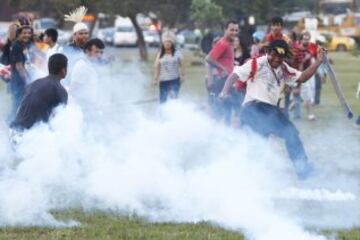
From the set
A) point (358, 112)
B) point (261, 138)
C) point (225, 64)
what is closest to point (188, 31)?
point (358, 112)

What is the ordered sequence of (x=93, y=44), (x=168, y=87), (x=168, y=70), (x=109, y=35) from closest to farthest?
(x=93, y=44), (x=168, y=70), (x=168, y=87), (x=109, y=35)

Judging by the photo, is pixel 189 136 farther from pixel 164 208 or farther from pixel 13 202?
pixel 13 202

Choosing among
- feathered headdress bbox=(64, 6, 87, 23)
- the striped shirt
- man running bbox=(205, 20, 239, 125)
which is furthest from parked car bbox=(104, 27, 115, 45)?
feathered headdress bbox=(64, 6, 87, 23)

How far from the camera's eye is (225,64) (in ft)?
46.0

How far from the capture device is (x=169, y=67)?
15.1 meters

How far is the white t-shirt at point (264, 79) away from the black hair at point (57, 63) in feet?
6.95

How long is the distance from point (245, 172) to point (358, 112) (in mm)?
9587

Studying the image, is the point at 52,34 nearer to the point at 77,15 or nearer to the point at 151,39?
the point at 77,15

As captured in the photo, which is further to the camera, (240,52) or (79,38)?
(240,52)

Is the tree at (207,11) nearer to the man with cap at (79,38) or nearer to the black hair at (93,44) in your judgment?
the man with cap at (79,38)

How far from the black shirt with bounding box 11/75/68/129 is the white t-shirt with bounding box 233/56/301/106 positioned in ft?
7.47

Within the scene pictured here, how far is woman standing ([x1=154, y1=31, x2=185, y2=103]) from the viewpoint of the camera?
1509 cm

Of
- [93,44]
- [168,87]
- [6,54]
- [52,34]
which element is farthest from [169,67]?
[93,44]

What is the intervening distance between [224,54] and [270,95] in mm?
3680
